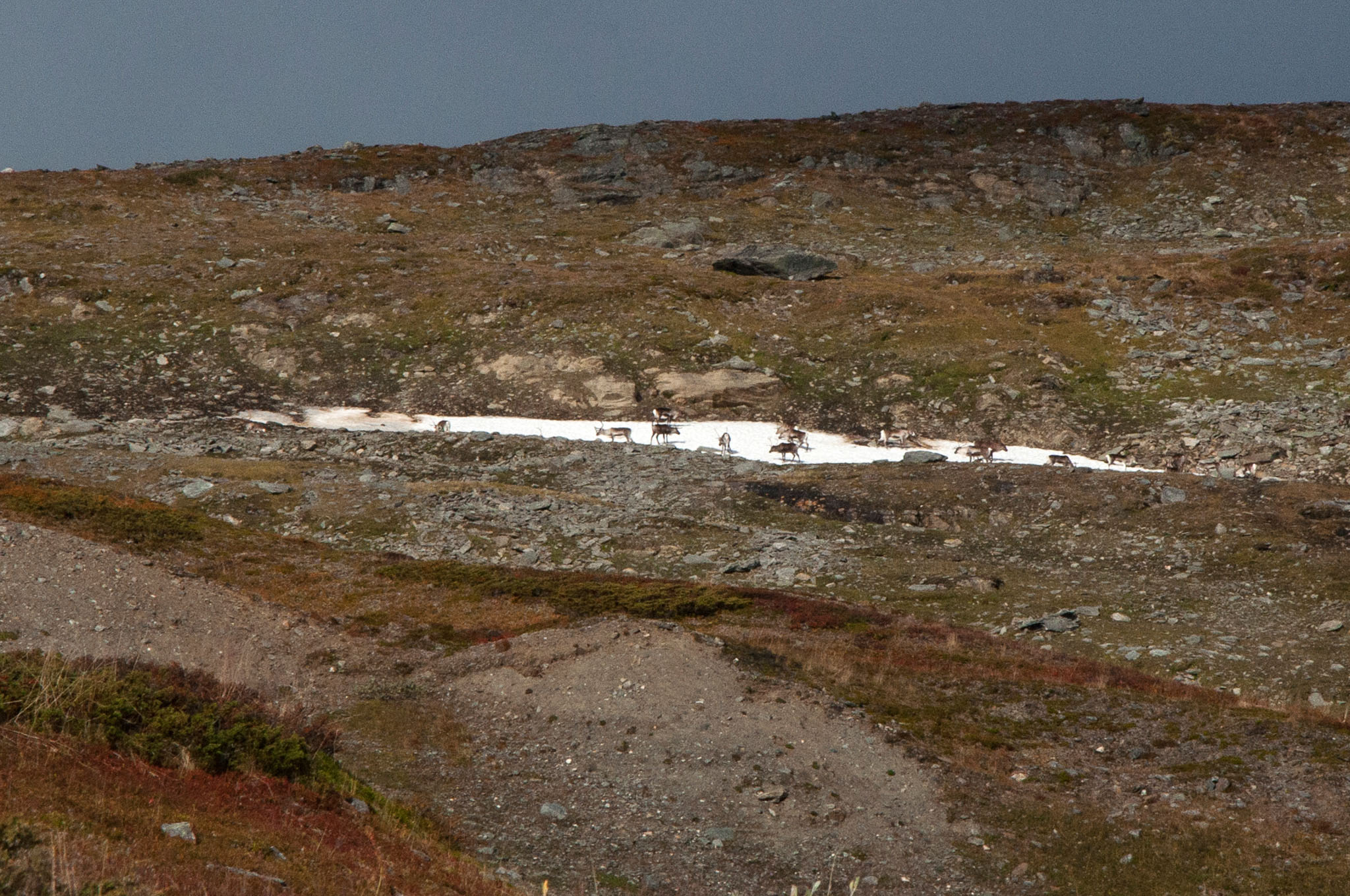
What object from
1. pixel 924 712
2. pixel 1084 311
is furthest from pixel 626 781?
pixel 1084 311

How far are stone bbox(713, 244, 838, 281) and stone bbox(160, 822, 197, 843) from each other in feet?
209

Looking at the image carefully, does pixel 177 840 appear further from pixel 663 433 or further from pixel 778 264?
pixel 778 264

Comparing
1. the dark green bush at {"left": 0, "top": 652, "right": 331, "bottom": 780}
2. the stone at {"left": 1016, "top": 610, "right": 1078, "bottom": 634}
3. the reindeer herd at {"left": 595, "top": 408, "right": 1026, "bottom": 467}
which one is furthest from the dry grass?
the reindeer herd at {"left": 595, "top": 408, "right": 1026, "bottom": 467}

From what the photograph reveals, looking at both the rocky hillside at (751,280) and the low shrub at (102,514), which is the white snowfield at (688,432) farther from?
the low shrub at (102,514)

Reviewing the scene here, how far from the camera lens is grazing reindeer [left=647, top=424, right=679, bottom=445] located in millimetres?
49688

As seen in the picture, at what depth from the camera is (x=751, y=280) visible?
2724 inches

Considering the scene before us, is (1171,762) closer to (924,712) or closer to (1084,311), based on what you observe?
(924,712)

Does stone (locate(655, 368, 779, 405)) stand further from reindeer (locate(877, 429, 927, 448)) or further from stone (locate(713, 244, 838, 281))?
stone (locate(713, 244, 838, 281))

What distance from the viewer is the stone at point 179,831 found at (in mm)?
10914

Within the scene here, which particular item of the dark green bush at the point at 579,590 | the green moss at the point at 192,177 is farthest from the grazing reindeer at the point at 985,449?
the green moss at the point at 192,177

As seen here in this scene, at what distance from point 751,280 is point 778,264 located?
3963mm

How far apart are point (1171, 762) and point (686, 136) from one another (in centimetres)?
8650

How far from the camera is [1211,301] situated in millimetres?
60062

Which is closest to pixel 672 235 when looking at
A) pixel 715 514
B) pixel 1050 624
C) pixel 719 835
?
pixel 715 514
